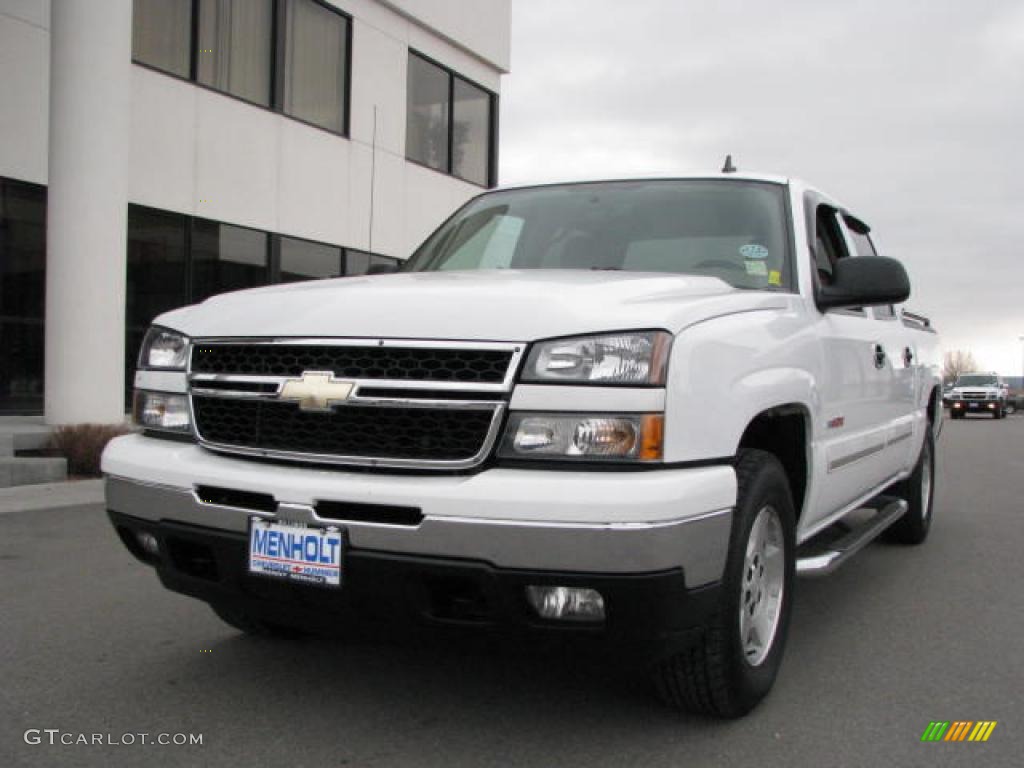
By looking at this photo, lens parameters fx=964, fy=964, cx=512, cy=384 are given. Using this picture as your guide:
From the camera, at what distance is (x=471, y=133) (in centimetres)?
1875

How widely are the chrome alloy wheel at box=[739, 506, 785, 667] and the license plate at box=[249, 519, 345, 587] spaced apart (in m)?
1.21

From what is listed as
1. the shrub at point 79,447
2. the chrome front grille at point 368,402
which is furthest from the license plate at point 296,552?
the shrub at point 79,447

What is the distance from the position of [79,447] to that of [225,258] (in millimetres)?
5062

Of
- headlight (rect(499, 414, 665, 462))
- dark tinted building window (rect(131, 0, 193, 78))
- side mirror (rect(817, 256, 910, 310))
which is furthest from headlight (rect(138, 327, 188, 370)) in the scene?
dark tinted building window (rect(131, 0, 193, 78))

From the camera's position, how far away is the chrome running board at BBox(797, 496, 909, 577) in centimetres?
347

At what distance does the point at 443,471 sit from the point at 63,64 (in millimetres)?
8760

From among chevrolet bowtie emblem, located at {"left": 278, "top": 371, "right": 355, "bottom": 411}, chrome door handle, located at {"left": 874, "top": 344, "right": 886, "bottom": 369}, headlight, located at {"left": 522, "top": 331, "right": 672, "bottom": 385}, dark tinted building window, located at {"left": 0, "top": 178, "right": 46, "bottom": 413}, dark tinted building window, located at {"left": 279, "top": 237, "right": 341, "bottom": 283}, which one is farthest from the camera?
dark tinted building window, located at {"left": 279, "top": 237, "right": 341, "bottom": 283}

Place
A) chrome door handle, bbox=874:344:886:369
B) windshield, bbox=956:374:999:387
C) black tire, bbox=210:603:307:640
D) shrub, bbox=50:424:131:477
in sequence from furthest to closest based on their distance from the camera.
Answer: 1. windshield, bbox=956:374:999:387
2. shrub, bbox=50:424:131:477
3. chrome door handle, bbox=874:344:886:369
4. black tire, bbox=210:603:307:640

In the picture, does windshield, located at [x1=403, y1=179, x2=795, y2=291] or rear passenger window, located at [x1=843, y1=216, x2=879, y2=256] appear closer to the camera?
windshield, located at [x1=403, y1=179, x2=795, y2=291]

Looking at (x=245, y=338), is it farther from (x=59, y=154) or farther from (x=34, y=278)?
(x=34, y=278)

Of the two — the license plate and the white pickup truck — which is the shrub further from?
the license plate

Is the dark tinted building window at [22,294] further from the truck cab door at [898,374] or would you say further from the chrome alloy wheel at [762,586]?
the chrome alloy wheel at [762,586]

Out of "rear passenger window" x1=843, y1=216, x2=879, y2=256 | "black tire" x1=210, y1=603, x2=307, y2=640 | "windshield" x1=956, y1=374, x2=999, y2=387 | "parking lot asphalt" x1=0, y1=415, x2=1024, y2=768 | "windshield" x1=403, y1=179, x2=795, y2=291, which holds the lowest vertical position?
"parking lot asphalt" x1=0, y1=415, x2=1024, y2=768

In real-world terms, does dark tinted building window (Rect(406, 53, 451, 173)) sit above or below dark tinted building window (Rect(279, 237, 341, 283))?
above
